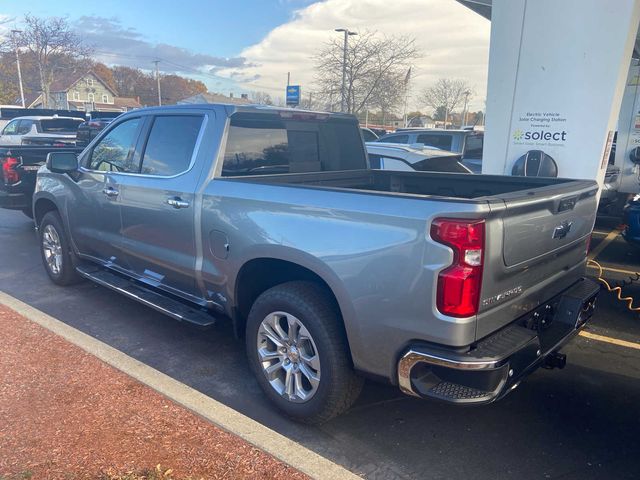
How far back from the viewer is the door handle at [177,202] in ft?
12.1

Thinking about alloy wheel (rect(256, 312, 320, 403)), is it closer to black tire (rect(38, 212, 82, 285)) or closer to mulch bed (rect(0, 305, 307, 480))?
mulch bed (rect(0, 305, 307, 480))

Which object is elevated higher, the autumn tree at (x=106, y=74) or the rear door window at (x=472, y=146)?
the autumn tree at (x=106, y=74)

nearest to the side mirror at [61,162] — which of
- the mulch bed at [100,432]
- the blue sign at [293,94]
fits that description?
the mulch bed at [100,432]

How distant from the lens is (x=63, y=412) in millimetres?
3049

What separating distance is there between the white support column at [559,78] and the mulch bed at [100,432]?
15.6ft

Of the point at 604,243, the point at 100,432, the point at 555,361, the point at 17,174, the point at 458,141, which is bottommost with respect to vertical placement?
the point at 604,243

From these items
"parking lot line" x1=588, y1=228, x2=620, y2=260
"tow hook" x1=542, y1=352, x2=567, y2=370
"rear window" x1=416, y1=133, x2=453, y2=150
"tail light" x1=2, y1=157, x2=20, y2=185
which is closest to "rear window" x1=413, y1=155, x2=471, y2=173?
"parking lot line" x1=588, y1=228, x2=620, y2=260

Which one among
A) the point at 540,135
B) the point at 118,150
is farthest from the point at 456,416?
the point at 540,135

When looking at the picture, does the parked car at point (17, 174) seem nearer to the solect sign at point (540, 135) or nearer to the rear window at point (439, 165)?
the rear window at point (439, 165)

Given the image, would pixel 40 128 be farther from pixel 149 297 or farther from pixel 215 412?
pixel 215 412

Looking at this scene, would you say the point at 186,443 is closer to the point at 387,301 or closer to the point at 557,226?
the point at 387,301

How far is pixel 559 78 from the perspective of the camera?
219 inches

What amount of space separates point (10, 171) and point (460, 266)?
24.0 feet

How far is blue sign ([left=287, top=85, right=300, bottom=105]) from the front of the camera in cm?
1948
